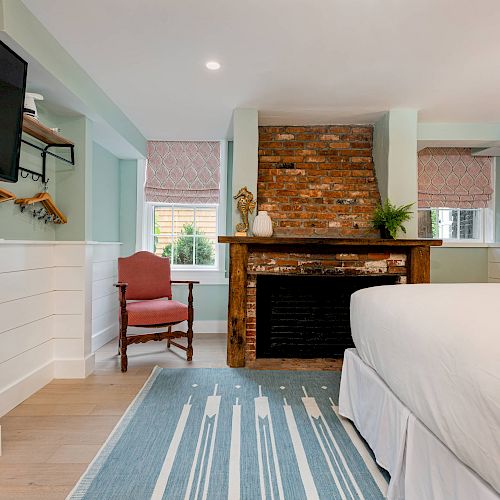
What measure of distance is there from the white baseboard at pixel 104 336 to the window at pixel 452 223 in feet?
12.4

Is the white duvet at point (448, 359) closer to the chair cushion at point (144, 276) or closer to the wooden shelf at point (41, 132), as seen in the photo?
the wooden shelf at point (41, 132)

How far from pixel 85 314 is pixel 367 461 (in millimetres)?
2339

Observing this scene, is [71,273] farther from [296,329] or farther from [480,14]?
[480,14]

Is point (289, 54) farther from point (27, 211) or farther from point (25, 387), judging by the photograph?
point (25, 387)

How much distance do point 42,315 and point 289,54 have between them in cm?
261

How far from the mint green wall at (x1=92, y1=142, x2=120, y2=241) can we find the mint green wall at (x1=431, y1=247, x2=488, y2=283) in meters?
3.81

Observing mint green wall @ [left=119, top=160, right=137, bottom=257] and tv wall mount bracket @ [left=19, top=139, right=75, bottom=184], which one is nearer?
tv wall mount bracket @ [left=19, top=139, right=75, bottom=184]

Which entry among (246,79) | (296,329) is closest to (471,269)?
(296,329)

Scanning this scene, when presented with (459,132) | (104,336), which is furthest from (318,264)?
(104,336)

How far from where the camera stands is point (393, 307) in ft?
5.38

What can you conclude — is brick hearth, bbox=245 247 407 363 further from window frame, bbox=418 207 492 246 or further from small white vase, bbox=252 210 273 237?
window frame, bbox=418 207 492 246

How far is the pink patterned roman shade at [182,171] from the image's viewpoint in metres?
4.62

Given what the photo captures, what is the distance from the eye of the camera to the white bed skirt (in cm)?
111

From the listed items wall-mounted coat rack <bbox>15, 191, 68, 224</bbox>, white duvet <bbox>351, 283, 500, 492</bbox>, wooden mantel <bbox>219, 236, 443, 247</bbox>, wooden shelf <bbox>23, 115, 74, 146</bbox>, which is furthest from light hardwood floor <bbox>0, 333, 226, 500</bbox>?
wooden shelf <bbox>23, 115, 74, 146</bbox>
